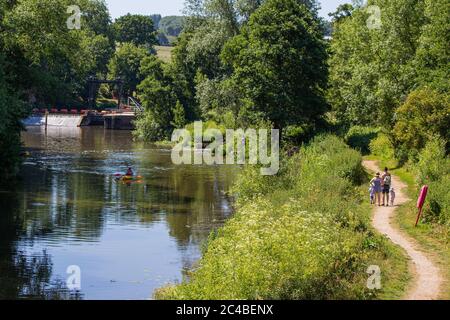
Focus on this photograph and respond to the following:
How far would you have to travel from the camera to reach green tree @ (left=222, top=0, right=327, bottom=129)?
63719 mm

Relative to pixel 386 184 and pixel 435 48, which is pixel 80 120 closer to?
pixel 435 48

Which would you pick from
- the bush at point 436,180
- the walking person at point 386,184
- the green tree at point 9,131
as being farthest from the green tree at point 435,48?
the green tree at point 9,131

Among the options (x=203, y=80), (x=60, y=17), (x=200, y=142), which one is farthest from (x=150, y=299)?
(x=203, y=80)

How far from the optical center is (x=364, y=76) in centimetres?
6147

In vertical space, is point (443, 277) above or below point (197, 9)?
below

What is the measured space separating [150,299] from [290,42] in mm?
41088

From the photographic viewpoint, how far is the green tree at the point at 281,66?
6372cm

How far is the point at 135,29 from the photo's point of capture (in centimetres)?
18450

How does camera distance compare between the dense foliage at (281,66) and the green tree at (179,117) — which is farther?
the green tree at (179,117)

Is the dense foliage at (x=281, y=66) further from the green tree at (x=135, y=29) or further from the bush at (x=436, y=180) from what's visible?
the green tree at (x=135, y=29)

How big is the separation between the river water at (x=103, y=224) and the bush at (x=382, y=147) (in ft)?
37.8

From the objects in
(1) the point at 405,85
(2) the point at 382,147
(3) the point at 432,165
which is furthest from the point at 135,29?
(3) the point at 432,165
